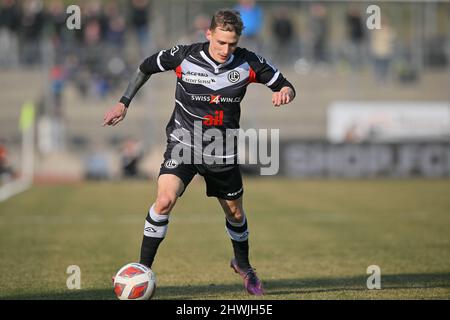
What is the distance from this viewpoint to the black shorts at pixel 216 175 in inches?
307

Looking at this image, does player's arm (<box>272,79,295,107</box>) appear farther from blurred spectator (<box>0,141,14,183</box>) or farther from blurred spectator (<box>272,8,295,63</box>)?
blurred spectator (<box>272,8,295,63</box>)

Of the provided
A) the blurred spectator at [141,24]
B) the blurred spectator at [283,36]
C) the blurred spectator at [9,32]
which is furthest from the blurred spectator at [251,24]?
the blurred spectator at [9,32]

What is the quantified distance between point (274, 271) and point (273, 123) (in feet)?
65.1

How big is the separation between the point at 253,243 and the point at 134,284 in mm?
5171

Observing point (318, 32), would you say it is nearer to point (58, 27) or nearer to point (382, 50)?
point (382, 50)

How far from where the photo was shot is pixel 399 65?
31141 millimetres

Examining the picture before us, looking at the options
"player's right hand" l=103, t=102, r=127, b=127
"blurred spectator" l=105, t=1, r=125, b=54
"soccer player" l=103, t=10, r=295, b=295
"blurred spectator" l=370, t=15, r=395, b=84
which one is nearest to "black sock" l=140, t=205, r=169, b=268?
"soccer player" l=103, t=10, r=295, b=295

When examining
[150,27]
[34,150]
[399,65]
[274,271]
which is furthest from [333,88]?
[274,271]

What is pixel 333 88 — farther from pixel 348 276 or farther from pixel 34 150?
pixel 348 276

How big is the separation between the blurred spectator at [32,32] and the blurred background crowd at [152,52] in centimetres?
4

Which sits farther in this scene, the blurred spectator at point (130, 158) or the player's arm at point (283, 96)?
the blurred spectator at point (130, 158)

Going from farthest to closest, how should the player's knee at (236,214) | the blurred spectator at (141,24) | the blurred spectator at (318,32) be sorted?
the blurred spectator at (318,32)
the blurred spectator at (141,24)
the player's knee at (236,214)

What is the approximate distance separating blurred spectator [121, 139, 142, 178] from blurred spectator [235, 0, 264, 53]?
18.1ft

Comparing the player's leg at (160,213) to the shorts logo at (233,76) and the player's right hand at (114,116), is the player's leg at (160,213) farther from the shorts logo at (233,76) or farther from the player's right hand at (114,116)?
the shorts logo at (233,76)
